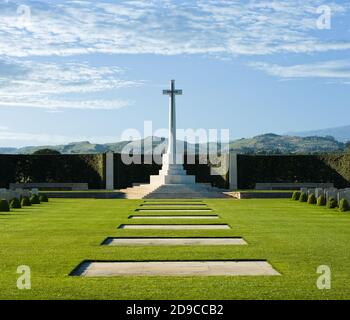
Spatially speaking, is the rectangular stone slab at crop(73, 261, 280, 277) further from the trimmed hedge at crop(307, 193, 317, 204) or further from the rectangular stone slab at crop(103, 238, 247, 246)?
the trimmed hedge at crop(307, 193, 317, 204)

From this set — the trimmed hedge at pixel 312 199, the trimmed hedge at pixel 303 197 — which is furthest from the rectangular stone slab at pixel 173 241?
the trimmed hedge at pixel 303 197

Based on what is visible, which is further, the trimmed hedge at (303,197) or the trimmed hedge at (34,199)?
the trimmed hedge at (303,197)

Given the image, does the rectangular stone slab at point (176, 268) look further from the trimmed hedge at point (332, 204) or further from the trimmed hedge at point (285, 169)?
the trimmed hedge at point (285, 169)

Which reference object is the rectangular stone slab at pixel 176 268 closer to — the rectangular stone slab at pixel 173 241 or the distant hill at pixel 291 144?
the rectangular stone slab at pixel 173 241

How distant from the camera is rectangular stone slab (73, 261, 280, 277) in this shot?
406 inches

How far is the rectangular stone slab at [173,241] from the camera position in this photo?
14.1 m

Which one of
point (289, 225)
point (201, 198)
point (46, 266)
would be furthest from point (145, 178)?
point (46, 266)

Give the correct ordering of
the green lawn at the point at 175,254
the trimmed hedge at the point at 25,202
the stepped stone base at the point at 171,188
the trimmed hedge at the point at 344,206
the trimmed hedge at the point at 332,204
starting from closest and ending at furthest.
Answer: the green lawn at the point at 175,254 → the trimmed hedge at the point at 344,206 → the trimmed hedge at the point at 332,204 → the trimmed hedge at the point at 25,202 → the stepped stone base at the point at 171,188

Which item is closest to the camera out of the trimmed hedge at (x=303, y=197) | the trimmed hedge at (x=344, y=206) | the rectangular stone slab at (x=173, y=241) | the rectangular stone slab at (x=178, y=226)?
the rectangular stone slab at (x=173, y=241)

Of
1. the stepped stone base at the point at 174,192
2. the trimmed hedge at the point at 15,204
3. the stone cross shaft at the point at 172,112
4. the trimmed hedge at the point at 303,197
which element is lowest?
the stepped stone base at the point at 174,192

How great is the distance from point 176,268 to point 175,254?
4.97 ft

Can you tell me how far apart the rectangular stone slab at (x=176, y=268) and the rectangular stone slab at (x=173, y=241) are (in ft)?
8.28

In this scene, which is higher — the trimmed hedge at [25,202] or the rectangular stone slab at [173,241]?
the rectangular stone slab at [173,241]

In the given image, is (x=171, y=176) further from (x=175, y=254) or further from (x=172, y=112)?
(x=175, y=254)
